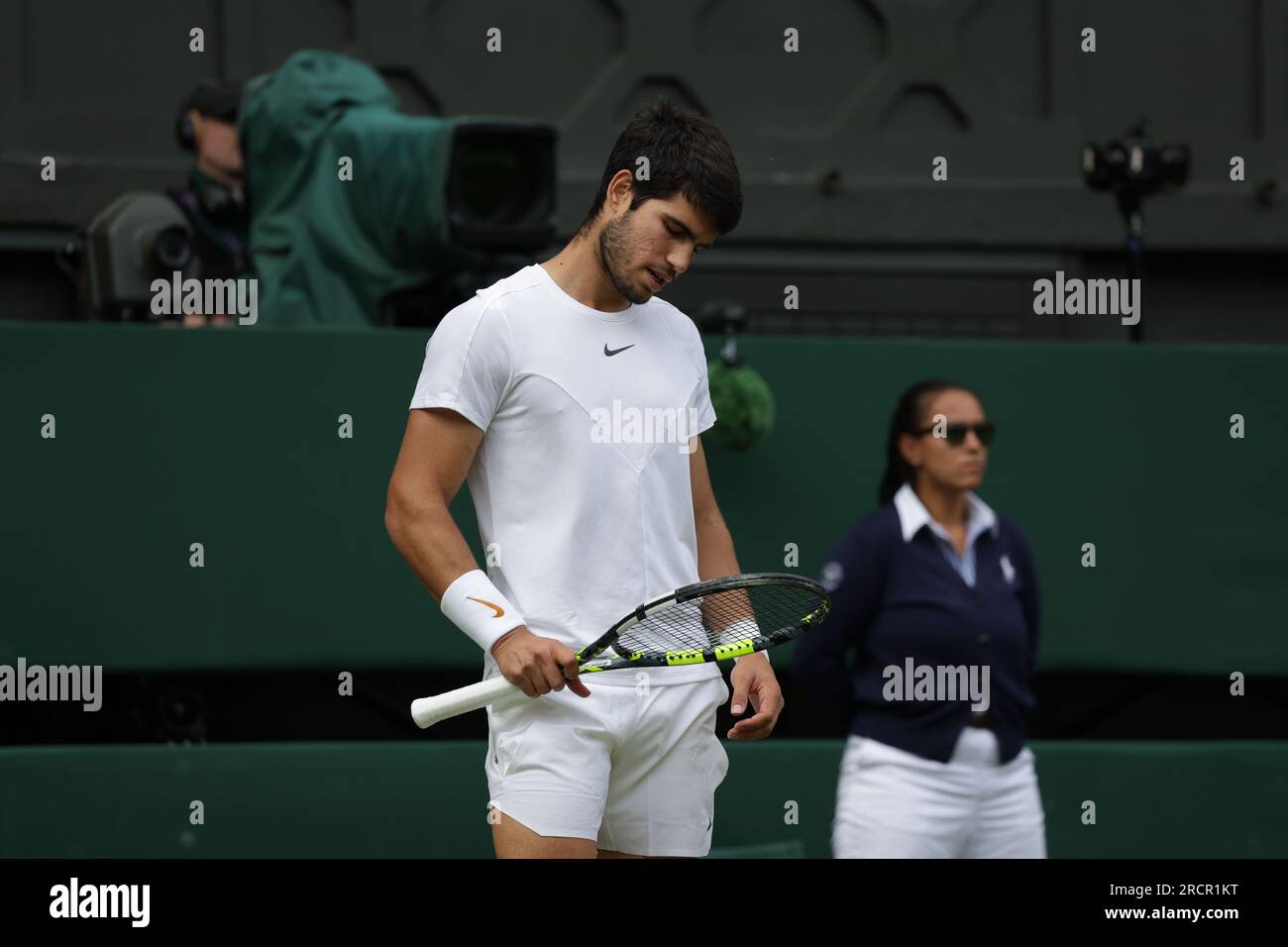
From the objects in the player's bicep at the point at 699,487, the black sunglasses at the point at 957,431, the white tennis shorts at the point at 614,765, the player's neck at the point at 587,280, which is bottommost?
the white tennis shorts at the point at 614,765

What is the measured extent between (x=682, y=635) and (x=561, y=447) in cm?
38

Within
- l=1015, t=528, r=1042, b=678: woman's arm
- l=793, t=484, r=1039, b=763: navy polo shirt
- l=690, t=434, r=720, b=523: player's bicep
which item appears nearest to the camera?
l=690, t=434, r=720, b=523: player's bicep

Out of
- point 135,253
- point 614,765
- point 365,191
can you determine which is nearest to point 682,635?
point 614,765

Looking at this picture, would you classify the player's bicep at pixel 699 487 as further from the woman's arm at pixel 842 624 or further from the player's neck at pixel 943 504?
the player's neck at pixel 943 504

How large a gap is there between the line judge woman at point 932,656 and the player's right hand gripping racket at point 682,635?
3.92ft

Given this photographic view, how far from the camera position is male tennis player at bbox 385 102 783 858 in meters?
3.14

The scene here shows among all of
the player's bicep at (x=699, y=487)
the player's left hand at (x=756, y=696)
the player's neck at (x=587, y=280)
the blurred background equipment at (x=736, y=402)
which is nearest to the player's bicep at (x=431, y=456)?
the player's neck at (x=587, y=280)

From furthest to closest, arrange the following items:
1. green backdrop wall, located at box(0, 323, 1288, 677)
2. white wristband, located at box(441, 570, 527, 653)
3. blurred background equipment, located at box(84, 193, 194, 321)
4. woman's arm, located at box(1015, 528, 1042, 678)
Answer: blurred background equipment, located at box(84, 193, 194, 321) → green backdrop wall, located at box(0, 323, 1288, 677) → woman's arm, located at box(1015, 528, 1042, 678) → white wristband, located at box(441, 570, 527, 653)

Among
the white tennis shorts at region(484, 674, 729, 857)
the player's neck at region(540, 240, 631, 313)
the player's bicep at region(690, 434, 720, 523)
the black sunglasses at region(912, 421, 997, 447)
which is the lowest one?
the white tennis shorts at region(484, 674, 729, 857)

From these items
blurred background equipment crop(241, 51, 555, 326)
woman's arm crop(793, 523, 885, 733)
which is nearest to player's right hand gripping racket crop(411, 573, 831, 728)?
woman's arm crop(793, 523, 885, 733)

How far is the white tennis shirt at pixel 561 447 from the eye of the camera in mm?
3174

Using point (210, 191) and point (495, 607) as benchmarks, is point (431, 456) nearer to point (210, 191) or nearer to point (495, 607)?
point (495, 607)

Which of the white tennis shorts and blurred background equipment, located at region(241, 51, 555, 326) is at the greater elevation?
blurred background equipment, located at region(241, 51, 555, 326)

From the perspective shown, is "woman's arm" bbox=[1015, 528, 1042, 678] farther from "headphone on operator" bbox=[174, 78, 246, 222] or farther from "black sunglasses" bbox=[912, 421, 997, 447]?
"headphone on operator" bbox=[174, 78, 246, 222]
